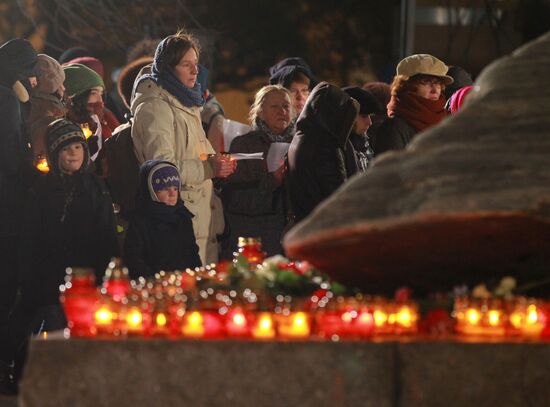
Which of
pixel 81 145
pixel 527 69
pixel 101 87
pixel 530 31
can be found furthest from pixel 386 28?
pixel 527 69

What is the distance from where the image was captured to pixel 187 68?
11.6 meters

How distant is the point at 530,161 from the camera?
7.02 metres

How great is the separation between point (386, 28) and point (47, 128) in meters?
20.3

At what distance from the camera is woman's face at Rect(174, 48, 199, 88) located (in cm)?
1153

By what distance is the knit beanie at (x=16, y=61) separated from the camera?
1182cm

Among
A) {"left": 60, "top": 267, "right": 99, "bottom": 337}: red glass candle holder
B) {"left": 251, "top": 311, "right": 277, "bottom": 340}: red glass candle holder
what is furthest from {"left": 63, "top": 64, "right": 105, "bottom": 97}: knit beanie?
{"left": 251, "top": 311, "right": 277, "bottom": 340}: red glass candle holder

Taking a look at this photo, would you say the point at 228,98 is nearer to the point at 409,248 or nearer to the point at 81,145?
the point at 81,145

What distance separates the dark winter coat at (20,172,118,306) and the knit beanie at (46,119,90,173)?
0.09m

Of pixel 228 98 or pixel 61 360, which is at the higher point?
pixel 228 98

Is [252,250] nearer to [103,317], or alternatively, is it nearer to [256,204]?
[256,204]

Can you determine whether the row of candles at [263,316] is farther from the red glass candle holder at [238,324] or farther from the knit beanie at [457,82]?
the knit beanie at [457,82]

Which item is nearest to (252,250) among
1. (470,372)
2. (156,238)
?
(156,238)

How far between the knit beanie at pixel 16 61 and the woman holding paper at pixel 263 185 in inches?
62.3

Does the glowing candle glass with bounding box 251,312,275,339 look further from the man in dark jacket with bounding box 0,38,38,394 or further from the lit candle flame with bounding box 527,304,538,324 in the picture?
the man in dark jacket with bounding box 0,38,38,394
